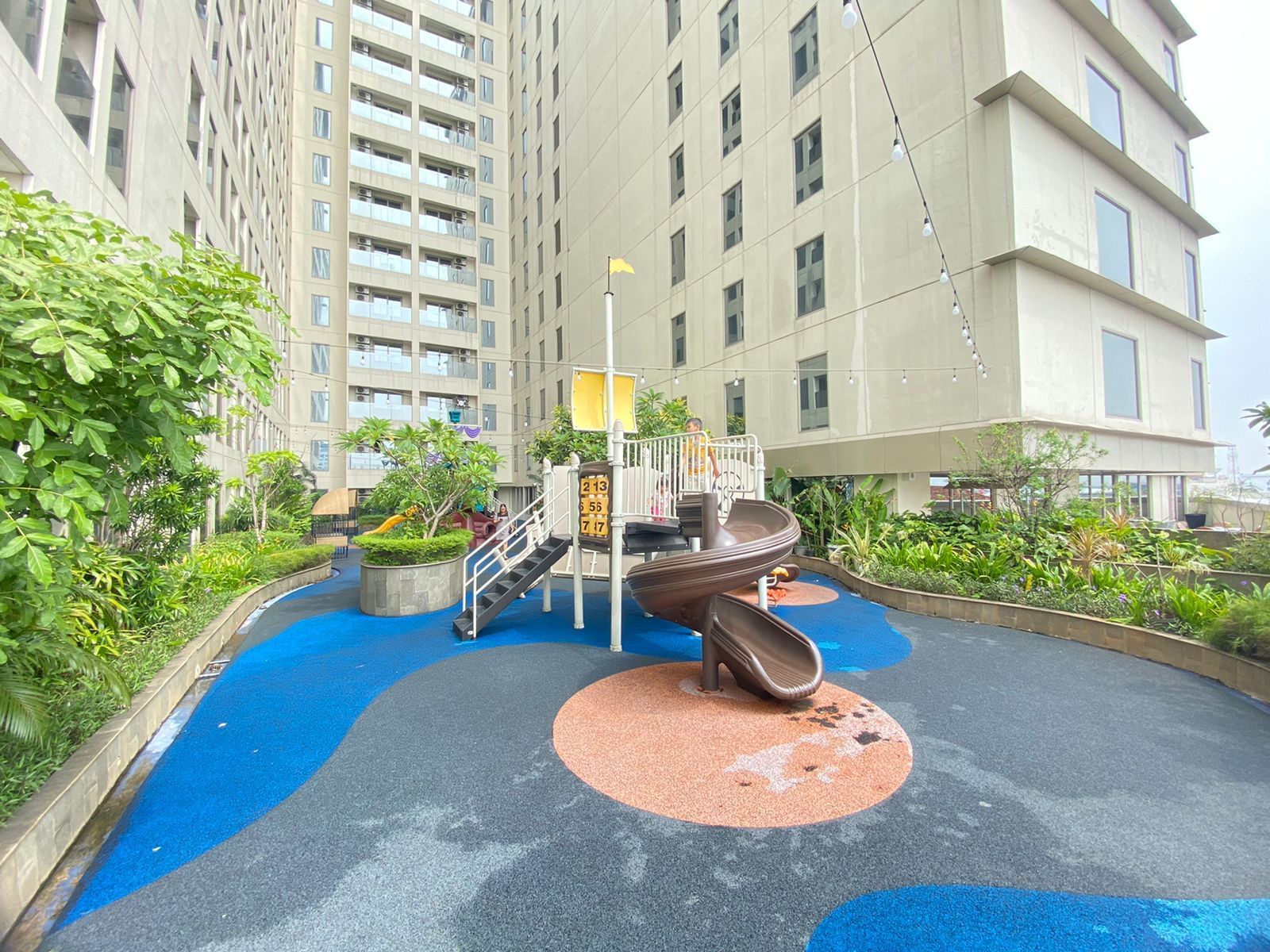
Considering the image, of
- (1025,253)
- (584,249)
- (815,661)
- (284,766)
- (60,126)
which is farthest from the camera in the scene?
(584,249)

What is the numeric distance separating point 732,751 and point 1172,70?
23438 mm

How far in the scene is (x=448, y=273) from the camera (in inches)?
1215

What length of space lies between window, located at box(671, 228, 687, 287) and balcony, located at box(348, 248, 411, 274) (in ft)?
55.6

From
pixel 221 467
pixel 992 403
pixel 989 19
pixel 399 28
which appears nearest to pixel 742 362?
pixel 992 403

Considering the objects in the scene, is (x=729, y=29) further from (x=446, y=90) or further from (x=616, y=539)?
(x=446, y=90)

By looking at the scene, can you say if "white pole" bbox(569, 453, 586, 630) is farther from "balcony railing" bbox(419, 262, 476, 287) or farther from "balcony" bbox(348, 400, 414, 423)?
"balcony railing" bbox(419, 262, 476, 287)

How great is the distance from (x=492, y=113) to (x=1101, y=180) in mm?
32976

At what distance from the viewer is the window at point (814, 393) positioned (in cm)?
1443

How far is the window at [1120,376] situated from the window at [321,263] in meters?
32.8

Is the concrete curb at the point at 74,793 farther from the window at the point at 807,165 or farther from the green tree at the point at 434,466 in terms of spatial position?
the window at the point at 807,165

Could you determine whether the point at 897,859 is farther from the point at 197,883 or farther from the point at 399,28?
the point at 399,28

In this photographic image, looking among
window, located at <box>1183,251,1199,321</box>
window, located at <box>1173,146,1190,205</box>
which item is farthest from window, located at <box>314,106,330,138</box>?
window, located at <box>1183,251,1199,321</box>

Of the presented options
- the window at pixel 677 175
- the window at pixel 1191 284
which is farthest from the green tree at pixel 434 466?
the window at pixel 1191 284

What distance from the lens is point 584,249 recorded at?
86.3ft
